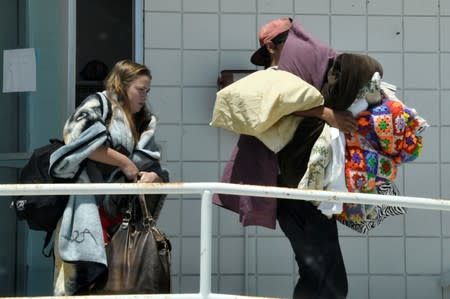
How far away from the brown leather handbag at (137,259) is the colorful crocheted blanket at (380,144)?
3.23ft

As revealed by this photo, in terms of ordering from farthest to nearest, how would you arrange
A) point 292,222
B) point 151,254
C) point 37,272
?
point 37,272 → point 292,222 → point 151,254

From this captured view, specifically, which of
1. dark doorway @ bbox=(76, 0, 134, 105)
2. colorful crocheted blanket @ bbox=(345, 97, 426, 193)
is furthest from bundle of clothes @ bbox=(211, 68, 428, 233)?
dark doorway @ bbox=(76, 0, 134, 105)

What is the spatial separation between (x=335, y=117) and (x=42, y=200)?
1.51 m

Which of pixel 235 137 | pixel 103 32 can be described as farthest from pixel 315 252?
pixel 103 32

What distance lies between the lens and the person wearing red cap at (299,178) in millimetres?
4660

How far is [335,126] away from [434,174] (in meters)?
1.71

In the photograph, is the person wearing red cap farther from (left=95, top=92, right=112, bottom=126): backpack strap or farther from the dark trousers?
(left=95, top=92, right=112, bottom=126): backpack strap

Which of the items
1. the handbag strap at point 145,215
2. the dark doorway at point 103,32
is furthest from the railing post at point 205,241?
the dark doorway at point 103,32

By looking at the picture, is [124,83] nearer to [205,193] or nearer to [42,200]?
[42,200]

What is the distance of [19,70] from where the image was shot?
6215 mm

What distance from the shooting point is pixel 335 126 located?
4629 mm

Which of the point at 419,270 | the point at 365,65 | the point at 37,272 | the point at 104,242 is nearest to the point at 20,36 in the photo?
the point at 37,272

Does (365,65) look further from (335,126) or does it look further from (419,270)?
(419,270)

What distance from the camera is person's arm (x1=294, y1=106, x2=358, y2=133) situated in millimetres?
4617
